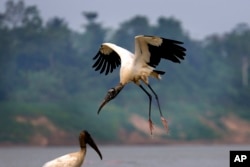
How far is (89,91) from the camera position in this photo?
2534 inches

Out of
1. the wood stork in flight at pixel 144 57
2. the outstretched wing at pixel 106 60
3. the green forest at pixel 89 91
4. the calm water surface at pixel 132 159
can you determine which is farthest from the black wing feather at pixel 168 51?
the green forest at pixel 89 91

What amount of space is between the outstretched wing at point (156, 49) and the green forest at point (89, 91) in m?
Answer: 39.2

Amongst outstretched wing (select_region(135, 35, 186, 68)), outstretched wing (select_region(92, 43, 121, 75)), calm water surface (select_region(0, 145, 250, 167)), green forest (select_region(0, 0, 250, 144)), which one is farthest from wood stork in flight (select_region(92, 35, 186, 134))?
green forest (select_region(0, 0, 250, 144))

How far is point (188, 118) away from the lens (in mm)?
63250

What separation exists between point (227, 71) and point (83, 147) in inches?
2219

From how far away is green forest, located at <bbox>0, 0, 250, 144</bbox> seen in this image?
192ft

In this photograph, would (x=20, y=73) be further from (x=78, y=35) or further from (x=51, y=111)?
(x=78, y=35)

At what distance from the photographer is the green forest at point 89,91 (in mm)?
58469

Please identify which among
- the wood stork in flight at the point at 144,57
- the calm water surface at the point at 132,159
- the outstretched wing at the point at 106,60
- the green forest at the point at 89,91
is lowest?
the wood stork in flight at the point at 144,57

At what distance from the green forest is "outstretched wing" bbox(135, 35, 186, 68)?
128ft

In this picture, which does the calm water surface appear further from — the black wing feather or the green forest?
the green forest

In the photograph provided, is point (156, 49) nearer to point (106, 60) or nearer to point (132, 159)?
point (106, 60)

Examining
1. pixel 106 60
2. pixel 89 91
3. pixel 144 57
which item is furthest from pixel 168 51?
pixel 89 91

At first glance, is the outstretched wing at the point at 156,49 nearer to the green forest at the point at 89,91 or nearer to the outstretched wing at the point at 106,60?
the outstretched wing at the point at 106,60
